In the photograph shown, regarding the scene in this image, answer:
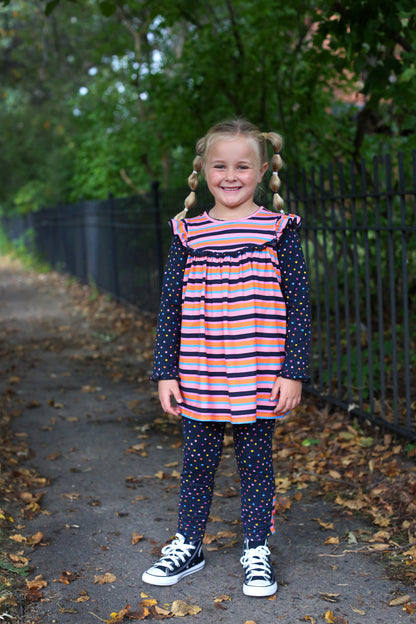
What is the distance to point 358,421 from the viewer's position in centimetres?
474

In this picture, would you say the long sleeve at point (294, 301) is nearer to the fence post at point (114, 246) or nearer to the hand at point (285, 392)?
the hand at point (285, 392)

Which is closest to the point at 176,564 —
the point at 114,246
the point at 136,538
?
the point at 136,538

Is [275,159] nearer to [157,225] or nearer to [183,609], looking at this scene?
[183,609]

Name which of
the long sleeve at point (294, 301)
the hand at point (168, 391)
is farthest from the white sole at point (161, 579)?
the long sleeve at point (294, 301)

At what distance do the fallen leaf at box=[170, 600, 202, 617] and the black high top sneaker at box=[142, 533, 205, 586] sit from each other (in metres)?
0.17

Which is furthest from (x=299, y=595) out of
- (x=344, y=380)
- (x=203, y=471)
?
(x=344, y=380)

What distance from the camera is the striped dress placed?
8.68 ft

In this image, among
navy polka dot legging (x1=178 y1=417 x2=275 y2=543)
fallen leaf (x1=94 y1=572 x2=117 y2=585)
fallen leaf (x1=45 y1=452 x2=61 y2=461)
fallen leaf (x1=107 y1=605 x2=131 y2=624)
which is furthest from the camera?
fallen leaf (x1=45 y1=452 x2=61 y2=461)

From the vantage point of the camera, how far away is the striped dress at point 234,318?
8.68 ft

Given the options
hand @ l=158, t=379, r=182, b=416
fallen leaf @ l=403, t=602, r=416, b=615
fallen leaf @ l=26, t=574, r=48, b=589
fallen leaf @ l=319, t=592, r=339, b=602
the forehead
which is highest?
the forehead

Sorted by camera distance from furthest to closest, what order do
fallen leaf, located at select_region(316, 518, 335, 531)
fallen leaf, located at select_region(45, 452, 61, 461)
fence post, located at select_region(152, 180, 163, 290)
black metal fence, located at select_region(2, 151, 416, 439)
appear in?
fence post, located at select_region(152, 180, 163, 290) < fallen leaf, located at select_region(45, 452, 61, 461) < black metal fence, located at select_region(2, 151, 416, 439) < fallen leaf, located at select_region(316, 518, 335, 531)

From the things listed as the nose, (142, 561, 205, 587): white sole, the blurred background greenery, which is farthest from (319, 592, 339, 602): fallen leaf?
the blurred background greenery

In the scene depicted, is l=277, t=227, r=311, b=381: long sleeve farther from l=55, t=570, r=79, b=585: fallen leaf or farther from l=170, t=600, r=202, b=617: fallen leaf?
l=55, t=570, r=79, b=585: fallen leaf

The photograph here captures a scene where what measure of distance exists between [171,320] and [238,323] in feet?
1.05
